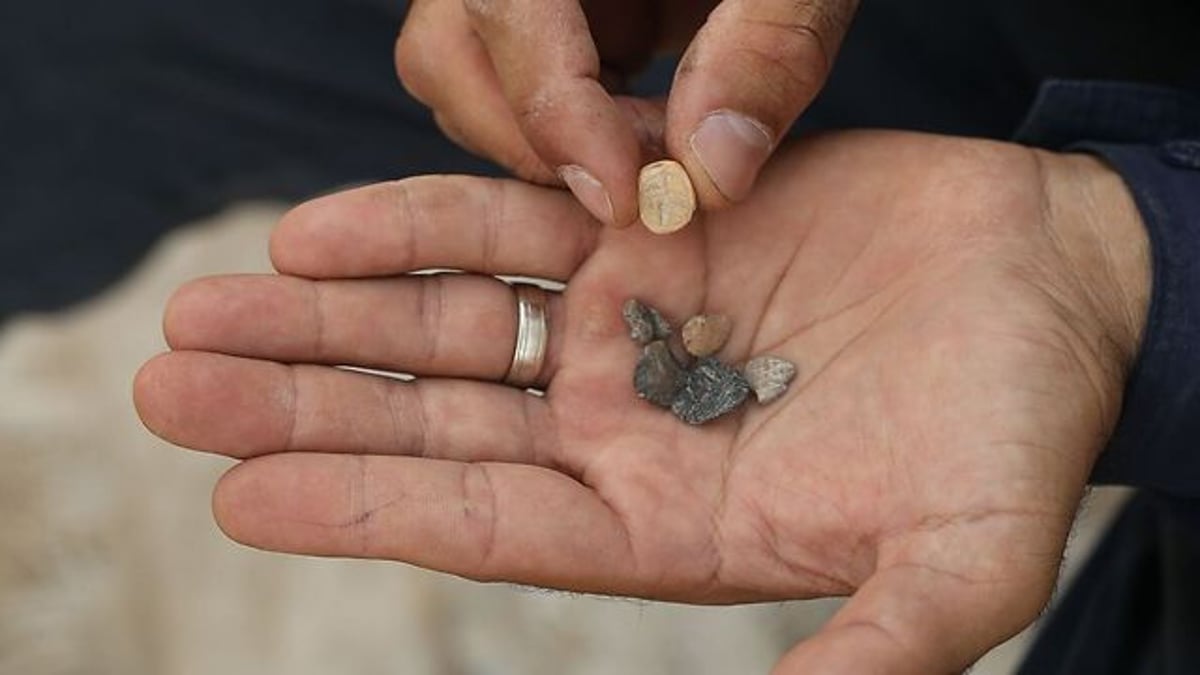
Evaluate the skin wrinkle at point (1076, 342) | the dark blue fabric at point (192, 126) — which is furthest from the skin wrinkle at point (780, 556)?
the dark blue fabric at point (192, 126)

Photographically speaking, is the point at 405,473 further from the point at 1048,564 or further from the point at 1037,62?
the point at 1037,62

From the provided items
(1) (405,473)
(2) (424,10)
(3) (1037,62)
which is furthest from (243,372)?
(3) (1037,62)

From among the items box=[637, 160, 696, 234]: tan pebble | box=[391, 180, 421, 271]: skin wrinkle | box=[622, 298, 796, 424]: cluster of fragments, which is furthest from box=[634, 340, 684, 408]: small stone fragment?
box=[391, 180, 421, 271]: skin wrinkle

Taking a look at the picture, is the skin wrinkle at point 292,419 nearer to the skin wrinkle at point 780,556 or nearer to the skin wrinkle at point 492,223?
the skin wrinkle at point 492,223

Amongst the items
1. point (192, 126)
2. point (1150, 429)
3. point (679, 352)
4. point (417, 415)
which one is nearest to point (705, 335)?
point (679, 352)

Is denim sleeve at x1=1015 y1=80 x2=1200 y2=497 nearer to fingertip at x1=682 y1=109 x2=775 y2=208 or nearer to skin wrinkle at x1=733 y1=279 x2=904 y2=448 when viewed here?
skin wrinkle at x1=733 y1=279 x2=904 y2=448

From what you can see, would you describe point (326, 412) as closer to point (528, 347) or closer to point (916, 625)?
point (528, 347)
